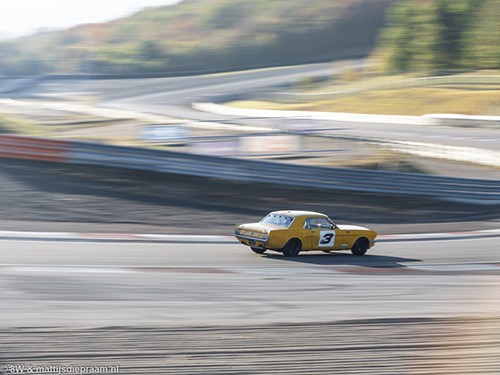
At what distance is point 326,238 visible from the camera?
9.95m

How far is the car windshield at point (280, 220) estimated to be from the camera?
9736 mm

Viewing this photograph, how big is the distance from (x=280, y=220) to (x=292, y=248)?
20.5 inches

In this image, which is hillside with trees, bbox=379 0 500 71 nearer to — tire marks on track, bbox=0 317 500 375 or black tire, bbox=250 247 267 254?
black tire, bbox=250 247 267 254

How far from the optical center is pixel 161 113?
3747 centimetres

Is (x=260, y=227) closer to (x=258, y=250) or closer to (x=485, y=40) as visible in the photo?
(x=258, y=250)

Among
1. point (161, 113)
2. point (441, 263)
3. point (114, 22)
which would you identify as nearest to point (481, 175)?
point (441, 263)

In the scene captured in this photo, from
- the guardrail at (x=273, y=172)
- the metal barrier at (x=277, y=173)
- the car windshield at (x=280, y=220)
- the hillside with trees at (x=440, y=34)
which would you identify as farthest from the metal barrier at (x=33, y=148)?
the hillside with trees at (x=440, y=34)

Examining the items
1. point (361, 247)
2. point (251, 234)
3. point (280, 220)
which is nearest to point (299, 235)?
point (280, 220)

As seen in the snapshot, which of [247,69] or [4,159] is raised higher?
[247,69]

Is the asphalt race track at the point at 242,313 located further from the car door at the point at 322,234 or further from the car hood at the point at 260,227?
the car hood at the point at 260,227

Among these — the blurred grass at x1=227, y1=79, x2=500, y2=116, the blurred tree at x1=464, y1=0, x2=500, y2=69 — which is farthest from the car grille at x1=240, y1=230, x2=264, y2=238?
the blurred tree at x1=464, y1=0, x2=500, y2=69

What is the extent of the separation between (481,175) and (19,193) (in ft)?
44.3

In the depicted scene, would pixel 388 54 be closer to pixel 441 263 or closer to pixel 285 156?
pixel 285 156

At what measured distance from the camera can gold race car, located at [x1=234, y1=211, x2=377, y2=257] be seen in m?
9.48
